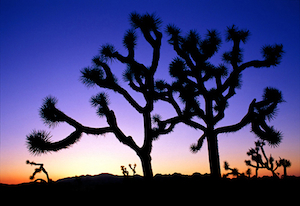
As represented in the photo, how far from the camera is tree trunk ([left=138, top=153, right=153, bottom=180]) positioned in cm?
598

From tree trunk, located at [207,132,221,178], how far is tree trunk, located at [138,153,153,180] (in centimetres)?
206

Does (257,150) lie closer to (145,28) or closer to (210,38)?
(210,38)

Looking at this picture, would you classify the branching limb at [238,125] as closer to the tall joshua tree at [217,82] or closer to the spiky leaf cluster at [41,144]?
the tall joshua tree at [217,82]

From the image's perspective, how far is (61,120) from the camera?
6.16 metres

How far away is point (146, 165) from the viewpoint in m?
6.07

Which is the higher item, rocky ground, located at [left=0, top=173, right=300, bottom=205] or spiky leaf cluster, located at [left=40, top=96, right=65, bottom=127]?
spiky leaf cluster, located at [left=40, top=96, right=65, bottom=127]

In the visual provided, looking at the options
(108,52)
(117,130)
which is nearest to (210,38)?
(108,52)

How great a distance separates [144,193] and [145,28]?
5586 millimetres

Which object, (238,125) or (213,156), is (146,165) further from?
(238,125)

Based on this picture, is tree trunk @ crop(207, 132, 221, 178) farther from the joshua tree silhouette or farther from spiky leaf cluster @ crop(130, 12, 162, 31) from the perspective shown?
spiky leaf cluster @ crop(130, 12, 162, 31)

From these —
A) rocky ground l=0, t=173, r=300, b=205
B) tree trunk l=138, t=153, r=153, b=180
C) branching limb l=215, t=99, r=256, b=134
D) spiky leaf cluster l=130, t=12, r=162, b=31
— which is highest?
spiky leaf cluster l=130, t=12, r=162, b=31

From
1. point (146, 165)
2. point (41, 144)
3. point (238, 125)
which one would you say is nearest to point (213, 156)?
point (238, 125)

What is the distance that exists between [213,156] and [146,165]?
2.30m

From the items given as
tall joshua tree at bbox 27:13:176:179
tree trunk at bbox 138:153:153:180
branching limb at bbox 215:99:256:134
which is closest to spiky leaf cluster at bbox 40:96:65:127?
tall joshua tree at bbox 27:13:176:179
